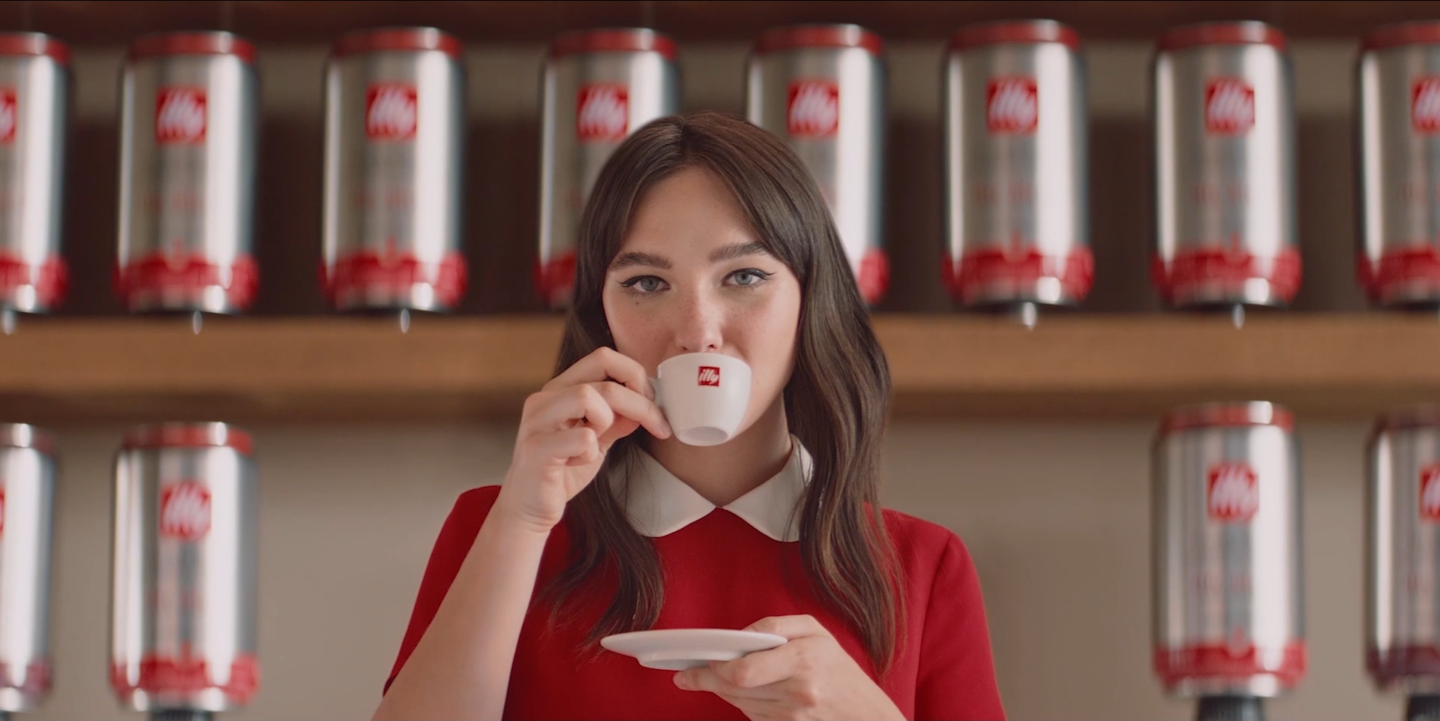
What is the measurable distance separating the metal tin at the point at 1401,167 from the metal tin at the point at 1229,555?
6.3 inches

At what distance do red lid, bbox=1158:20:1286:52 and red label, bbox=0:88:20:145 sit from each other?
3.36 feet

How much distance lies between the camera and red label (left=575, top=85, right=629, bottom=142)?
1.47 metres

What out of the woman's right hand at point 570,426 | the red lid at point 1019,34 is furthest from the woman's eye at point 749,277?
the red lid at point 1019,34

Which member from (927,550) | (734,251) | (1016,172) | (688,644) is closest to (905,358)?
(1016,172)

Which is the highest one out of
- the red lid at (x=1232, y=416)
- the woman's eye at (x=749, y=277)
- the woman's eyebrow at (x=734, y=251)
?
the woman's eyebrow at (x=734, y=251)

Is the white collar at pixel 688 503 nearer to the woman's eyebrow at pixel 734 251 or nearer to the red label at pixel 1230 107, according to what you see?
the woman's eyebrow at pixel 734 251

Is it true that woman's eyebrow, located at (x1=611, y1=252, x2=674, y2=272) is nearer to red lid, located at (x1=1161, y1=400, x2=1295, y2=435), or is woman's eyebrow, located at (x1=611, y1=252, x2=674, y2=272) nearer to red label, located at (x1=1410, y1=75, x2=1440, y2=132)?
red lid, located at (x1=1161, y1=400, x2=1295, y2=435)

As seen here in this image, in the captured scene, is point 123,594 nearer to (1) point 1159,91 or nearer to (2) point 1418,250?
(1) point 1159,91

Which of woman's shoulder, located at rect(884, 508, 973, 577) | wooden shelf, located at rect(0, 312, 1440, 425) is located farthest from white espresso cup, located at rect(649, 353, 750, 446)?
wooden shelf, located at rect(0, 312, 1440, 425)

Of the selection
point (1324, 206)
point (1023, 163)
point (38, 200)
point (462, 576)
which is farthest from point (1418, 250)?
point (38, 200)

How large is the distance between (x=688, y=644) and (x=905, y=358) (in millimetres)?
617

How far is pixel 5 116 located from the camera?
1.50 m

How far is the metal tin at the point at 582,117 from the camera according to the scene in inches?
57.8

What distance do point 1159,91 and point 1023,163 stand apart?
15cm
